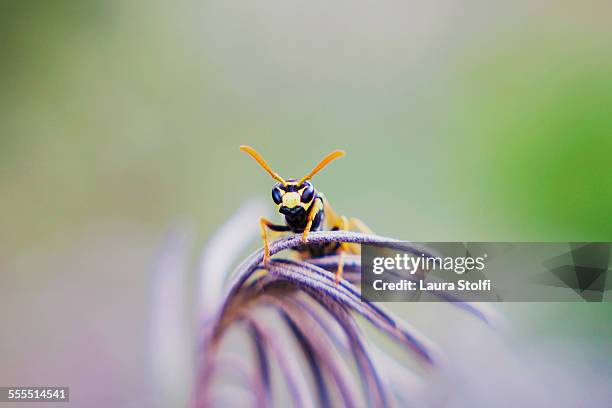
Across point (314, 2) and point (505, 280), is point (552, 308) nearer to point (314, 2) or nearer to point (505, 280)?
point (505, 280)

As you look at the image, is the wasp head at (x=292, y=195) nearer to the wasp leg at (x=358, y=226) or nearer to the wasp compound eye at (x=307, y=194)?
the wasp compound eye at (x=307, y=194)

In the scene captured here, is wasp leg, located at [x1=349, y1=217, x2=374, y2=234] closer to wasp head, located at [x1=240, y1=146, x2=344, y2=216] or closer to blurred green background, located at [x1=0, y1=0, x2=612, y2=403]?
wasp head, located at [x1=240, y1=146, x2=344, y2=216]

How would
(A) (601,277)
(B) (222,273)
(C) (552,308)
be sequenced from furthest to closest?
(C) (552,308)
(A) (601,277)
(B) (222,273)

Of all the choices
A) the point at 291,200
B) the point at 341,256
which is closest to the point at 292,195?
the point at 291,200

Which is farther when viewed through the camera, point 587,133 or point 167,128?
point 167,128

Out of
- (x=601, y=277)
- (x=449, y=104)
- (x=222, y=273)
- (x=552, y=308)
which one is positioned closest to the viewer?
(x=222, y=273)

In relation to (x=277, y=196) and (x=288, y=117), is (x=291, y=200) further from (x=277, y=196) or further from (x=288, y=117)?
(x=288, y=117)

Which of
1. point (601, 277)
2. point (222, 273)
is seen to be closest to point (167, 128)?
point (222, 273)
